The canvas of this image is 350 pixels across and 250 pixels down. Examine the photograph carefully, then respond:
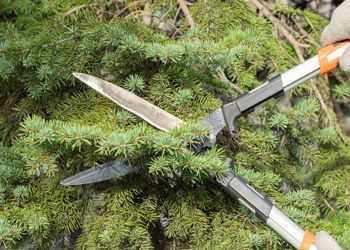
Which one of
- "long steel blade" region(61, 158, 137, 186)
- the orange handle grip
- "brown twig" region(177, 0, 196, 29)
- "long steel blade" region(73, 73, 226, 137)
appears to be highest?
the orange handle grip

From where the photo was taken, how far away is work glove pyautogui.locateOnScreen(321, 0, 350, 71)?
1.38 meters

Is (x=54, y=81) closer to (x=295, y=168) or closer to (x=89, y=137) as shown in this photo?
(x=89, y=137)

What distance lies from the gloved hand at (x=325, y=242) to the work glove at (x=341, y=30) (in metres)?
0.39

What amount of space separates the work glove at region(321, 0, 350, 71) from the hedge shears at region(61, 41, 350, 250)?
0.02 meters

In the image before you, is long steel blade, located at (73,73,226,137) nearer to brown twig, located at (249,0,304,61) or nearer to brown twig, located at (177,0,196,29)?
brown twig, located at (177,0,196,29)

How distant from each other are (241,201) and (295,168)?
1.02 ft

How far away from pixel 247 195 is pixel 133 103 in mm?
347

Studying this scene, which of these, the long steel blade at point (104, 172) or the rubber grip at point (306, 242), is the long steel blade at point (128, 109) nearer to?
the long steel blade at point (104, 172)

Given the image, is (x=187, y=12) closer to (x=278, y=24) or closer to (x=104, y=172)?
(x=278, y=24)

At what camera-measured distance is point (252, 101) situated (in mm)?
1421

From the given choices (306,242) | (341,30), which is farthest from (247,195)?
(341,30)

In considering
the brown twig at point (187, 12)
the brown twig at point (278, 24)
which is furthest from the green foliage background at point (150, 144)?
the brown twig at point (278, 24)

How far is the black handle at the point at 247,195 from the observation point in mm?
1375

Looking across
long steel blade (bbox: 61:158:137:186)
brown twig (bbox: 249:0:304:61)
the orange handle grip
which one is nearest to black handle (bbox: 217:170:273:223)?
long steel blade (bbox: 61:158:137:186)
